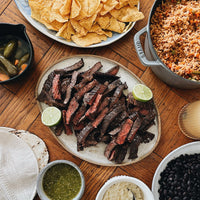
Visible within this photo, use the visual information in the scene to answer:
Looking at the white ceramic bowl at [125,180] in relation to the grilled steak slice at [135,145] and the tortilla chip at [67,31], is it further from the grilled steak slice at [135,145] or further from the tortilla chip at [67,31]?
the tortilla chip at [67,31]

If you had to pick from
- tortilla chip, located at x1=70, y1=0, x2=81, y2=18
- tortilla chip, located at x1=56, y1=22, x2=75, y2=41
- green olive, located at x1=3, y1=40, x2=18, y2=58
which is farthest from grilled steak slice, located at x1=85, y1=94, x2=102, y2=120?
green olive, located at x1=3, y1=40, x2=18, y2=58

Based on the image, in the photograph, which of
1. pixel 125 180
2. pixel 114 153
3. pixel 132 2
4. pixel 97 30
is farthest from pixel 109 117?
pixel 132 2

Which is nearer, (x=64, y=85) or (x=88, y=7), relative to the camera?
(x=88, y=7)

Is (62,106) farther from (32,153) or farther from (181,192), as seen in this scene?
(181,192)

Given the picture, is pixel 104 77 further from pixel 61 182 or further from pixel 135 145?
pixel 61 182

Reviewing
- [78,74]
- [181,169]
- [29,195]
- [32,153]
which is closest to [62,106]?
[78,74]

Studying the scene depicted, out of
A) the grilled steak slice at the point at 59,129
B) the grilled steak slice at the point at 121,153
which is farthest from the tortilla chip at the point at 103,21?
the grilled steak slice at the point at 121,153

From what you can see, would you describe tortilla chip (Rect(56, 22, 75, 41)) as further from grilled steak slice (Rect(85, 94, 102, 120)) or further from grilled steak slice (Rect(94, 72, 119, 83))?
grilled steak slice (Rect(85, 94, 102, 120))
